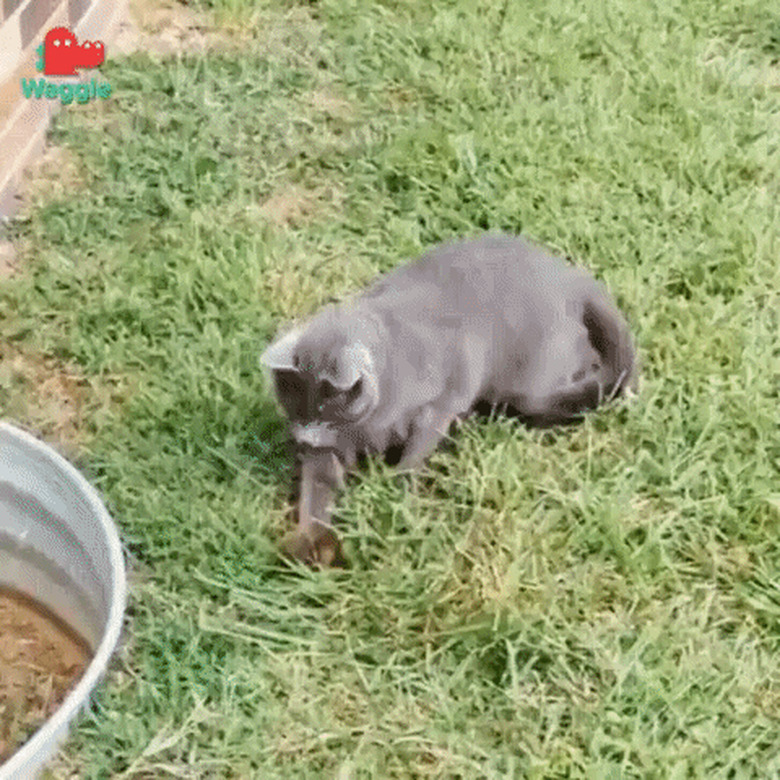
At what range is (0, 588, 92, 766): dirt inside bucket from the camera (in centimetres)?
185

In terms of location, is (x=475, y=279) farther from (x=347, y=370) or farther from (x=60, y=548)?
(x=60, y=548)

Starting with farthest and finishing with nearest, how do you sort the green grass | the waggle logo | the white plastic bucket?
the waggle logo → the green grass → the white plastic bucket

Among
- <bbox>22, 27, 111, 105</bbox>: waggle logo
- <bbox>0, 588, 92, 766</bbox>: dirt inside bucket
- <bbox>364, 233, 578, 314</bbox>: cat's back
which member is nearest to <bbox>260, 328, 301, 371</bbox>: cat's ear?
<bbox>364, 233, 578, 314</bbox>: cat's back

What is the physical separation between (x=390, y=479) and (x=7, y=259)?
1.08 m

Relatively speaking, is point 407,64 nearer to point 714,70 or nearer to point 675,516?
point 714,70

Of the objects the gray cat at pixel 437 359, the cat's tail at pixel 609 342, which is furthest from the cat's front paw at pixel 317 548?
the cat's tail at pixel 609 342

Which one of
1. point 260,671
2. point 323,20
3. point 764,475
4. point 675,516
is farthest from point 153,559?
point 323,20

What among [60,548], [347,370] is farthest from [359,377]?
[60,548]

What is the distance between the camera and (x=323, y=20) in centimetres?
339

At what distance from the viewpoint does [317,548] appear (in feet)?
6.33

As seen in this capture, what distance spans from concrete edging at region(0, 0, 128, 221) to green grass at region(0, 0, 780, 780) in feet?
0.25

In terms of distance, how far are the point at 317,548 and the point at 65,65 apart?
5.30 ft

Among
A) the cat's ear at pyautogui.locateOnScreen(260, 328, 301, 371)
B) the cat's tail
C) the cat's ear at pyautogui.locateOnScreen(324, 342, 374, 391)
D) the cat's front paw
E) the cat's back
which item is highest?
the cat's ear at pyautogui.locateOnScreen(324, 342, 374, 391)

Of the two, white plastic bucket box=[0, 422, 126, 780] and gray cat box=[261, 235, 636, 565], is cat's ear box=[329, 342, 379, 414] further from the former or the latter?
white plastic bucket box=[0, 422, 126, 780]
